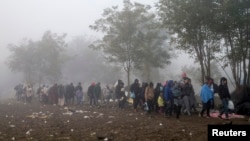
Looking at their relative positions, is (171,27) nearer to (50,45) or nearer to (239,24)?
(239,24)

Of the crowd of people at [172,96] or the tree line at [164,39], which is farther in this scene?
the tree line at [164,39]

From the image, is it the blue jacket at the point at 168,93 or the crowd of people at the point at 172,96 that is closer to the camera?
the crowd of people at the point at 172,96

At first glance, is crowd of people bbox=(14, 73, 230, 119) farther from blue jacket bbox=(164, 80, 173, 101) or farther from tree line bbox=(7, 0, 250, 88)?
tree line bbox=(7, 0, 250, 88)

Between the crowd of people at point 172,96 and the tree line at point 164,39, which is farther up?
the tree line at point 164,39

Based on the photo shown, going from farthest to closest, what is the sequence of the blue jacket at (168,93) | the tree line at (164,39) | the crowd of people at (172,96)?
the tree line at (164,39) < the blue jacket at (168,93) < the crowd of people at (172,96)

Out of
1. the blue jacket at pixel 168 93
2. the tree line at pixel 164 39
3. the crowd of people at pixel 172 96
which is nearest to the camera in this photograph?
the crowd of people at pixel 172 96

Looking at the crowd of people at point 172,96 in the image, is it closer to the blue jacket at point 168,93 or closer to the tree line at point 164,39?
the blue jacket at point 168,93

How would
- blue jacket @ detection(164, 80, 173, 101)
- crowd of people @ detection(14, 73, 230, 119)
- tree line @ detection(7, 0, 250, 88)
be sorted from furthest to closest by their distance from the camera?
tree line @ detection(7, 0, 250, 88) → blue jacket @ detection(164, 80, 173, 101) → crowd of people @ detection(14, 73, 230, 119)

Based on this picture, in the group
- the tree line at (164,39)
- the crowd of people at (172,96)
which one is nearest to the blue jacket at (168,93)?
the crowd of people at (172,96)

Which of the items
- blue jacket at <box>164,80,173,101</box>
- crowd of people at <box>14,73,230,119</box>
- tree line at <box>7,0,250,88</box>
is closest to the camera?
crowd of people at <box>14,73,230,119</box>

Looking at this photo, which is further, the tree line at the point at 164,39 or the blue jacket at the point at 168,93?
the tree line at the point at 164,39

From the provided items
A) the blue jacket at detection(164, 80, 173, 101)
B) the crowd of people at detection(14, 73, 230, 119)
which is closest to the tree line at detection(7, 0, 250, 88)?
the crowd of people at detection(14, 73, 230, 119)

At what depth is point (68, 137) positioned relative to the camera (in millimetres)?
12148

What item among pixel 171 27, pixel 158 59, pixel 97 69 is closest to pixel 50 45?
pixel 97 69
